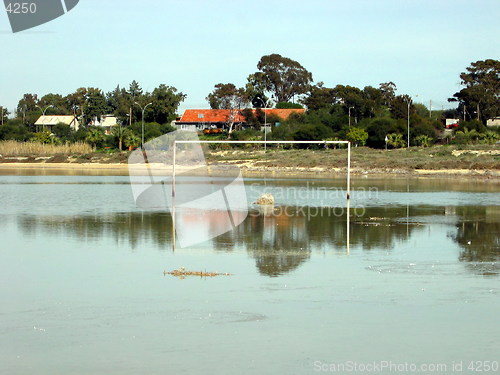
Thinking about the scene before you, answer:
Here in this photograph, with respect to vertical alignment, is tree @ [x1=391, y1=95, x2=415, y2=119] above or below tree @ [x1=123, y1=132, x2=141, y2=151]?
above

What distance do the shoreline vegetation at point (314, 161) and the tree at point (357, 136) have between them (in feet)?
31.7

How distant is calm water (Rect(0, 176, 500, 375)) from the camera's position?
458 inches

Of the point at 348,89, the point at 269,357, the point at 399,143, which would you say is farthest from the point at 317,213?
the point at 348,89

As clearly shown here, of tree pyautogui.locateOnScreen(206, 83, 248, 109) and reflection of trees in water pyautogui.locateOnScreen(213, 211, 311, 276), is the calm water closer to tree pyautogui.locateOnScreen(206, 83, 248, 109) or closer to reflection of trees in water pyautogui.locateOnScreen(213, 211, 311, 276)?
reflection of trees in water pyautogui.locateOnScreen(213, 211, 311, 276)

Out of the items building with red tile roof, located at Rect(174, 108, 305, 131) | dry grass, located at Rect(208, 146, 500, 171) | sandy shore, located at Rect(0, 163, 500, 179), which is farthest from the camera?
building with red tile roof, located at Rect(174, 108, 305, 131)

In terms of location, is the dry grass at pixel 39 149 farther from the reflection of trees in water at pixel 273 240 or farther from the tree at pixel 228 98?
the reflection of trees in water at pixel 273 240

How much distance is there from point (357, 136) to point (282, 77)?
59.0 metres

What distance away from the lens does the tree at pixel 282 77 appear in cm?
15275

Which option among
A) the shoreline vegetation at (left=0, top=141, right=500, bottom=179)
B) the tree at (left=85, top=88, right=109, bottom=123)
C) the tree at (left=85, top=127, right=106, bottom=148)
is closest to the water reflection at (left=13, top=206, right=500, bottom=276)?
the shoreline vegetation at (left=0, top=141, right=500, bottom=179)

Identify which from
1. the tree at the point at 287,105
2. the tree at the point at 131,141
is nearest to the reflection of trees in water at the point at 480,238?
the tree at the point at 131,141

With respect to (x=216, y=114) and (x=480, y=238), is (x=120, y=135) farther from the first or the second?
(x=480, y=238)

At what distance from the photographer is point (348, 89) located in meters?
125

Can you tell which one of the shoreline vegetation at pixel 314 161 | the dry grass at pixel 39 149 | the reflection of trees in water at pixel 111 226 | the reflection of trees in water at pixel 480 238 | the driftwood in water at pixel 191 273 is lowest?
the reflection of trees in water at pixel 480 238

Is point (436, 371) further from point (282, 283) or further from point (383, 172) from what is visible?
point (383, 172)
